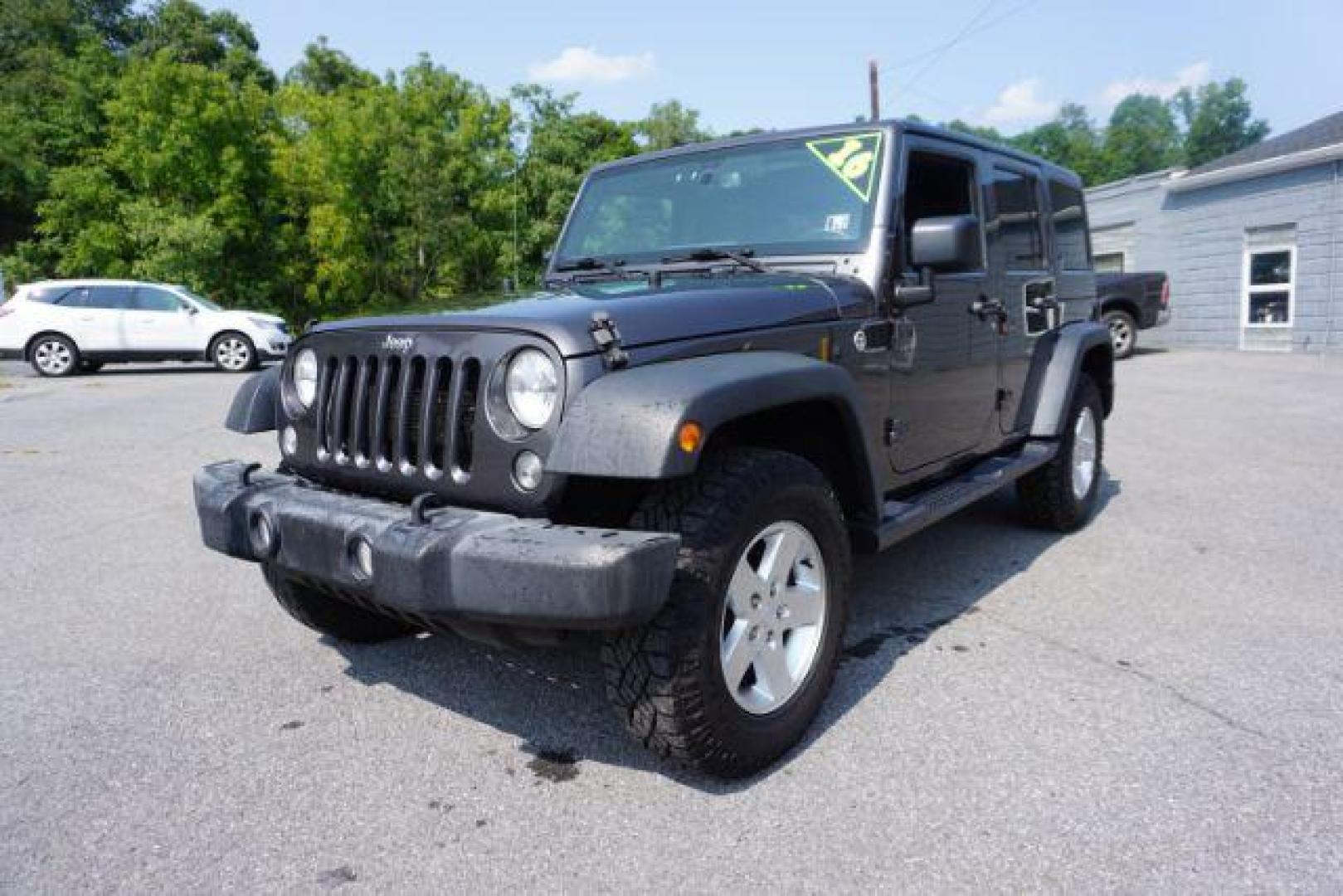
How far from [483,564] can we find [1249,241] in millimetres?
18989

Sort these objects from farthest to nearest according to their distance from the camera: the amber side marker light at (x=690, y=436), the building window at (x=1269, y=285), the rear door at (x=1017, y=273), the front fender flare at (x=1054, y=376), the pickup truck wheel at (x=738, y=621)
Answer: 1. the building window at (x=1269, y=285)
2. the front fender flare at (x=1054, y=376)
3. the rear door at (x=1017, y=273)
4. the pickup truck wheel at (x=738, y=621)
5. the amber side marker light at (x=690, y=436)

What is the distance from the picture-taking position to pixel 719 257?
3299 millimetres

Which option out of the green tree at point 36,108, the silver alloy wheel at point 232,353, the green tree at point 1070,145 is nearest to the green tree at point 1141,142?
the green tree at point 1070,145

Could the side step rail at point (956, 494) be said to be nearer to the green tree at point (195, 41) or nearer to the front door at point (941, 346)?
the front door at point (941, 346)

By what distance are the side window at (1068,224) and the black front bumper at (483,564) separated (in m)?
3.84

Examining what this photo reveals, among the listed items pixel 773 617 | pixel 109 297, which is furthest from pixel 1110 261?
pixel 773 617

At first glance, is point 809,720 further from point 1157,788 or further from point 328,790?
point 328,790

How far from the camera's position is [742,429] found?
2.67 meters

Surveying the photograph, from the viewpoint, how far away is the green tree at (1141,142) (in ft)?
268

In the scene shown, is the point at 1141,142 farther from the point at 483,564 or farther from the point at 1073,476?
the point at 483,564

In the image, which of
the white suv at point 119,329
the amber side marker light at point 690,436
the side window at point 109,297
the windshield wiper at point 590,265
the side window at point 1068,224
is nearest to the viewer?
the amber side marker light at point 690,436

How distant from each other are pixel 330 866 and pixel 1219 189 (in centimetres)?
1977

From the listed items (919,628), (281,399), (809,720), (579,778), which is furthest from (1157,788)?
(281,399)

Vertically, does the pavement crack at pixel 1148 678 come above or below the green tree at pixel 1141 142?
below
